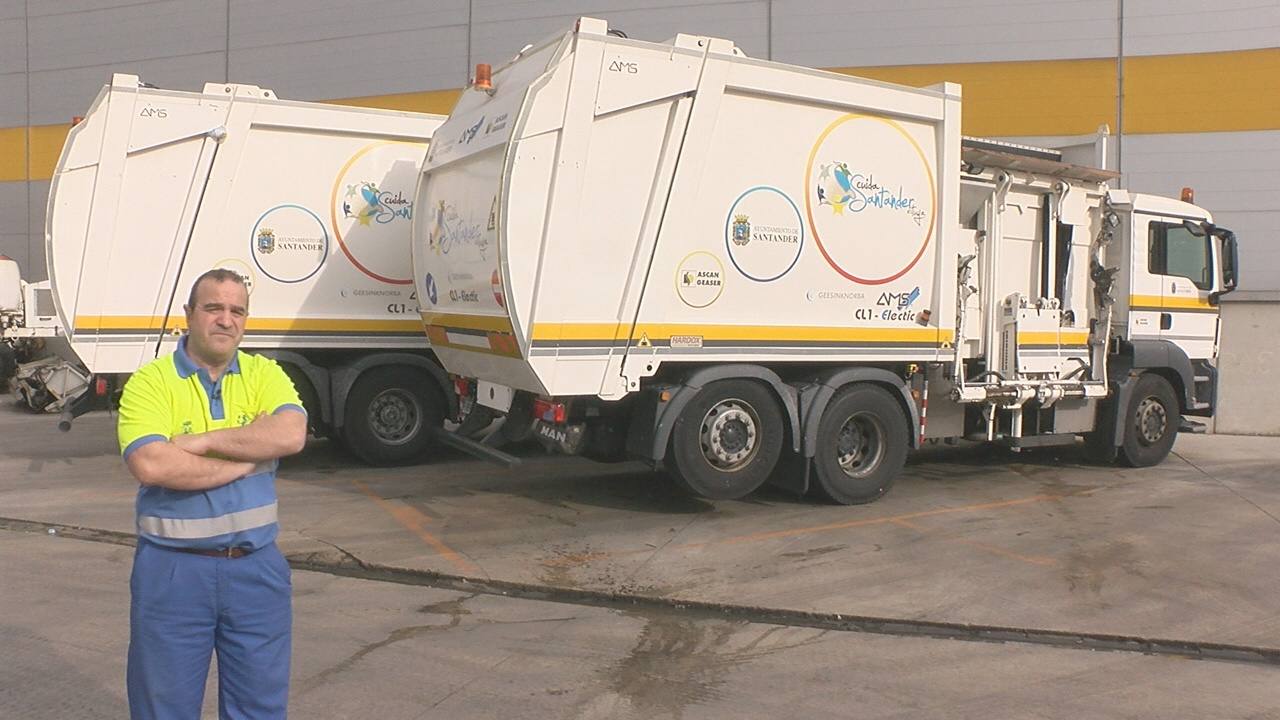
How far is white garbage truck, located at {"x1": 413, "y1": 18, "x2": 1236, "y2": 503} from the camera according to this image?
666 centimetres

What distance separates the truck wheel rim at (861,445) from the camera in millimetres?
8117

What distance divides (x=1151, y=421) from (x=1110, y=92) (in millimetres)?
6209

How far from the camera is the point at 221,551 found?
2.79m

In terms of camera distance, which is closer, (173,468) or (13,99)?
(173,468)

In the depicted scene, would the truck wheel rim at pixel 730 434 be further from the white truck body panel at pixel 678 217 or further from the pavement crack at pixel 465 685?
the pavement crack at pixel 465 685

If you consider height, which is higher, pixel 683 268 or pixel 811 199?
pixel 811 199

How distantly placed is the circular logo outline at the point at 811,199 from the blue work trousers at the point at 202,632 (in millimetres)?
5503

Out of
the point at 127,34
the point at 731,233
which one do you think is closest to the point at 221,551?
the point at 731,233

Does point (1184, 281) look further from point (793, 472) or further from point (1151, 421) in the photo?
point (793, 472)

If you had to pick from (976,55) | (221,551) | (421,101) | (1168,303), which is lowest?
(221,551)

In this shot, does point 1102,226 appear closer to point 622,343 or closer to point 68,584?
point 622,343

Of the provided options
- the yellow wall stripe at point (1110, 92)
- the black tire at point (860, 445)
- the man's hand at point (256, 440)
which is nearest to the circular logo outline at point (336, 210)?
the black tire at point (860, 445)

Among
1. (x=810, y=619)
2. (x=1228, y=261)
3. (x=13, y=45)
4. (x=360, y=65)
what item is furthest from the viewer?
(x=13, y=45)

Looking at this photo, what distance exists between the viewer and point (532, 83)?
6.59 meters
